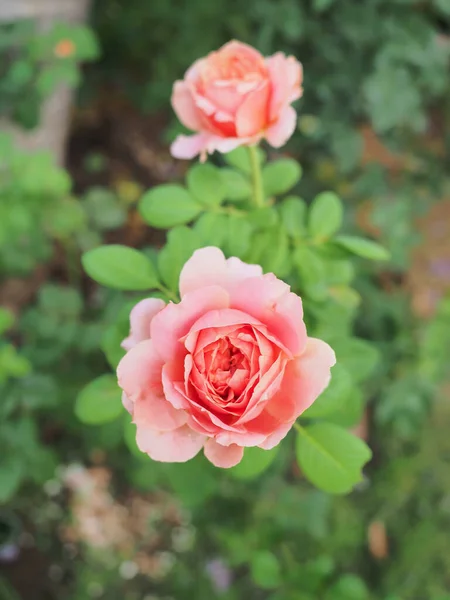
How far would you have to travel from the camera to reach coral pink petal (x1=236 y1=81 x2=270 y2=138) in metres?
0.66

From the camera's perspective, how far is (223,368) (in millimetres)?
539

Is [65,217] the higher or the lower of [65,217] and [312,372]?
the lower

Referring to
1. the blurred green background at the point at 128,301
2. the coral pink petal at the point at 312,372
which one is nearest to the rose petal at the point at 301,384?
the coral pink petal at the point at 312,372

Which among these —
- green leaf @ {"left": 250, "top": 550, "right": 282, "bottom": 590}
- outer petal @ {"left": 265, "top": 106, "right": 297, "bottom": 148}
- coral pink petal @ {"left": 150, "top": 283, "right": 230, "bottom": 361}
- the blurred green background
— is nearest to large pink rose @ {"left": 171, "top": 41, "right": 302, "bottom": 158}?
outer petal @ {"left": 265, "top": 106, "right": 297, "bottom": 148}

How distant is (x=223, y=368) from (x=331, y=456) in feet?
0.72

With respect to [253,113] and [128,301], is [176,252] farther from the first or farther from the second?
[128,301]

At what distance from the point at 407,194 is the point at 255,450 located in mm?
1176

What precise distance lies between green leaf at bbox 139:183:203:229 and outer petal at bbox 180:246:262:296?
0.22 meters

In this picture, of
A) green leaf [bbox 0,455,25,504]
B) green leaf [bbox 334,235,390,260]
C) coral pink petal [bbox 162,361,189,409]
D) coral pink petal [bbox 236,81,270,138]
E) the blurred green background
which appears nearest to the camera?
coral pink petal [bbox 162,361,189,409]

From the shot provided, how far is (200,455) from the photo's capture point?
2.89ft

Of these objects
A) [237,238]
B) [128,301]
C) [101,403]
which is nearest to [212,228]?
[237,238]

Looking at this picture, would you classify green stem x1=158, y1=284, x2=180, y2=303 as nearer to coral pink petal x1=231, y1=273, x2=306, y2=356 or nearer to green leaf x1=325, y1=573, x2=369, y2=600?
coral pink petal x1=231, y1=273, x2=306, y2=356

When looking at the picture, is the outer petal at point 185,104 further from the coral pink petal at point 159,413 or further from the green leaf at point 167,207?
the coral pink petal at point 159,413

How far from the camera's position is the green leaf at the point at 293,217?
86 centimetres
